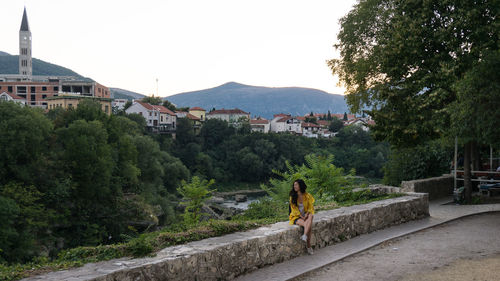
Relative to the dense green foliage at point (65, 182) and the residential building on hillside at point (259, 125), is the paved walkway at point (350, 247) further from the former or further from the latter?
the residential building on hillside at point (259, 125)

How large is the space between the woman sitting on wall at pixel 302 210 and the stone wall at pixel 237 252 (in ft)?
0.43

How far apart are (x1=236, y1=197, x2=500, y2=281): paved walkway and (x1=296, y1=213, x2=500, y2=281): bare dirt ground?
0.16m

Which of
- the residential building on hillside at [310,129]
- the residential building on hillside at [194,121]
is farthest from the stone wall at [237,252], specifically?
the residential building on hillside at [310,129]

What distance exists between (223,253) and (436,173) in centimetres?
1712

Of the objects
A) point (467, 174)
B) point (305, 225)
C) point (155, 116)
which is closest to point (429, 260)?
point (305, 225)

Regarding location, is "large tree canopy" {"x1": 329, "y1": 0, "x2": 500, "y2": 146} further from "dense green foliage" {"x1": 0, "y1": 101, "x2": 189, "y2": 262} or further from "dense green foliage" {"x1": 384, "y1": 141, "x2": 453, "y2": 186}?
"dense green foliage" {"x1": 0, "y1": 101, "x2": 189, "y2": 262}

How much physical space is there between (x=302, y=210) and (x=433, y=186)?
34.6ft

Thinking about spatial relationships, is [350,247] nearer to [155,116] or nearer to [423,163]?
[423,163]

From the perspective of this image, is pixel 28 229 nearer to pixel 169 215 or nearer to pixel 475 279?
pixel 169 215

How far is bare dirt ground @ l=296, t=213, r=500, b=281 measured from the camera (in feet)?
21.7

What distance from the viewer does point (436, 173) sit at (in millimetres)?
20562

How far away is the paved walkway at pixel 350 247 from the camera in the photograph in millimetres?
6672

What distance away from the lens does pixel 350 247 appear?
844 cm

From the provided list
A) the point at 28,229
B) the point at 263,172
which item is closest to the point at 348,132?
the point at 263,172
